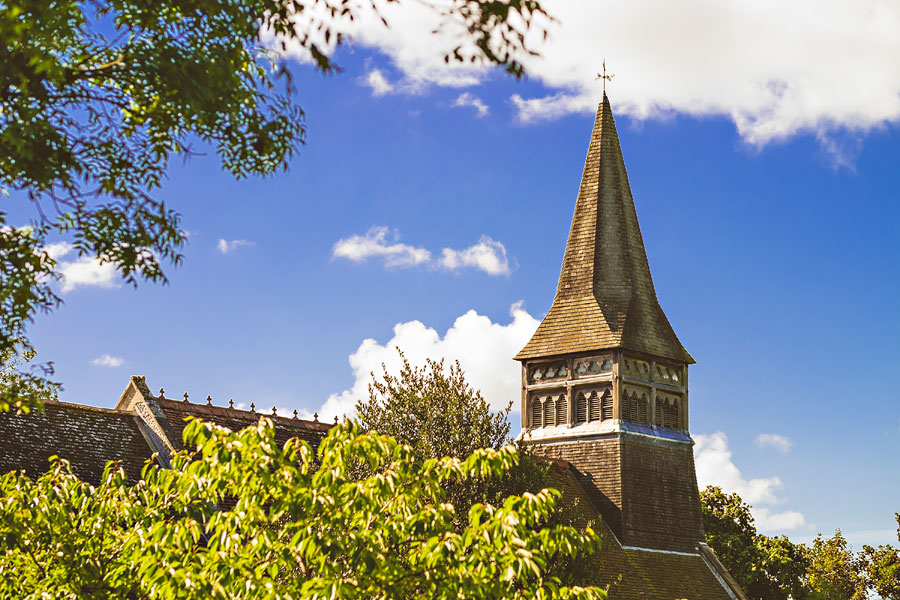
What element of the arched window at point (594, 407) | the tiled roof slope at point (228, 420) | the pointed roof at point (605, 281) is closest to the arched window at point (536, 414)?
the pointed roof at point (605, 281)

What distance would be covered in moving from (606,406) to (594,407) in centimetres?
43

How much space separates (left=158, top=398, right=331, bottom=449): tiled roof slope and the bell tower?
877 centimetres

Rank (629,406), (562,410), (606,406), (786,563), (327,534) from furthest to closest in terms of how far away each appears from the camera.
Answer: (786,563), (562,410), (629,406), (606,406), (327,534)

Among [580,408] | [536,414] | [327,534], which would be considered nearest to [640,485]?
[580,408]

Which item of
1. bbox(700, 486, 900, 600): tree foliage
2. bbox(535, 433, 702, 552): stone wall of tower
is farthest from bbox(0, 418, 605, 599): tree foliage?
bbox(700, 486, 900, 600): tree foliage

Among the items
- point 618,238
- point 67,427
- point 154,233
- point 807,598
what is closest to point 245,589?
point 154,233

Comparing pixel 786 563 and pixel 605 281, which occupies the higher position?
pixel 605 281

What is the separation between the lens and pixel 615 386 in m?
34.4

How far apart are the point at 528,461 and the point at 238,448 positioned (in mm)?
11140

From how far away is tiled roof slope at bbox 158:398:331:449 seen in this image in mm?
27453

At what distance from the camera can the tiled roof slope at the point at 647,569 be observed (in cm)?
3078

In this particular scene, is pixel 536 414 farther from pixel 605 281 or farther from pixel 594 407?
pixel 605 281

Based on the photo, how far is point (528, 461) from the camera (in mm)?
21312

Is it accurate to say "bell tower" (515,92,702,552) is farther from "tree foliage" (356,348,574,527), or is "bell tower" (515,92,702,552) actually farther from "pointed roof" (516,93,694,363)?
"tree foliage" (356,348,574,527)
